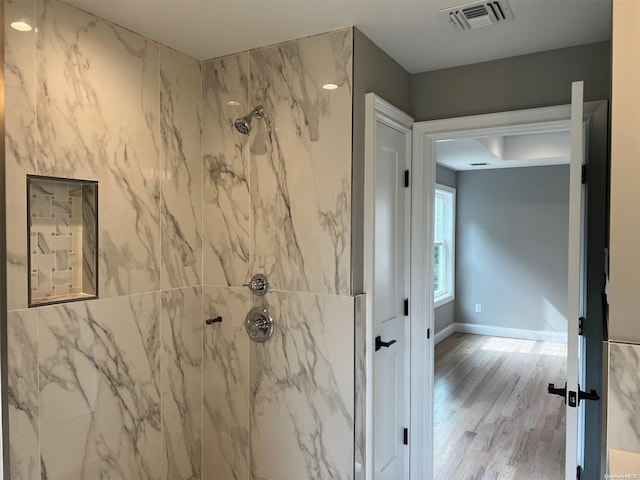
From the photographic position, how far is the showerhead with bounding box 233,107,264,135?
226 centimetres

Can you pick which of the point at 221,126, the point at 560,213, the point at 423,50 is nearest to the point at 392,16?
the point at 423,50

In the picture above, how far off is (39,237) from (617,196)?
2092 millimetres

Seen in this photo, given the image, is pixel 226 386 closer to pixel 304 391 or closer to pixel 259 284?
pixel 304 391

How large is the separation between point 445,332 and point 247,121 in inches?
208

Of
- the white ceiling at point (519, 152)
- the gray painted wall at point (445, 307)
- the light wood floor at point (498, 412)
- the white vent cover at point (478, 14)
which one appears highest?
the white ceiling at point (519, 152)

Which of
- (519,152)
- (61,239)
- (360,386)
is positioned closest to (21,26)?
(61,239)

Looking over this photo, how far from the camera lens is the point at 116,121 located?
2.05 meters

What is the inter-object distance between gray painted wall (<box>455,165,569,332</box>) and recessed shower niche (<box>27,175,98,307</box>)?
5958mm

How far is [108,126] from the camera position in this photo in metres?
2.02

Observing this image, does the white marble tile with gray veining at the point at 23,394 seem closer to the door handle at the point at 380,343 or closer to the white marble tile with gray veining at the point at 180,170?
the white marble tile with gray veining at the point at 180,170

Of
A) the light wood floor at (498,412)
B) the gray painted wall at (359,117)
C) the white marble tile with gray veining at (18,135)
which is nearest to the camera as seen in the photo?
the white marble tile with gray veining at (18,135)

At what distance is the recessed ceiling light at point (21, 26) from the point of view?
166cm

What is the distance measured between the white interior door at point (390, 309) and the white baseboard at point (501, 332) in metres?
3.84

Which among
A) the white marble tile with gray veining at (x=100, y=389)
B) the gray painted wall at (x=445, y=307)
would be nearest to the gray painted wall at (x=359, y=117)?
the white marble tile with gray veining at (x=100, y=389)
